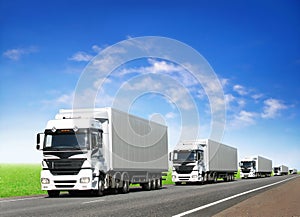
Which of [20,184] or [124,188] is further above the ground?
[124,188]

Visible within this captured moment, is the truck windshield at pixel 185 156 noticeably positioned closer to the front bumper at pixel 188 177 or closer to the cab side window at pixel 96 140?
the front bumper at pixel 188 177

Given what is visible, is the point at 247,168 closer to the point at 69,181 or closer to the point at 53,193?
the point at 53,193

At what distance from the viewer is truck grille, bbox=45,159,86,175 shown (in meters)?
20.5

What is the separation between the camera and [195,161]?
3697 centimetres

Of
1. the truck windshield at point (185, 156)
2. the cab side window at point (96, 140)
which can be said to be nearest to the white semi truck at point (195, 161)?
the truck windshield at point (185, 156)

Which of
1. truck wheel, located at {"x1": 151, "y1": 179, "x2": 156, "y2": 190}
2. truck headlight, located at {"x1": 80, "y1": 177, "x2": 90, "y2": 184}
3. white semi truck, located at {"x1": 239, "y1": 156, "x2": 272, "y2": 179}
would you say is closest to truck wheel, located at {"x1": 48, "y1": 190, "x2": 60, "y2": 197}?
truck headlight, located at {"x1": 80, "y1": 177, "x2": 90, "y2": 184}

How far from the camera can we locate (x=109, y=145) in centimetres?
2167

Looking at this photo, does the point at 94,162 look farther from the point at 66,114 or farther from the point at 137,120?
the point at 137,120

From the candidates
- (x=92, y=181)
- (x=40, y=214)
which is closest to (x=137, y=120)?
(x=92, y=181)

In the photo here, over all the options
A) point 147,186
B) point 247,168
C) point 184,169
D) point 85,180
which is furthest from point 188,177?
point 247,168

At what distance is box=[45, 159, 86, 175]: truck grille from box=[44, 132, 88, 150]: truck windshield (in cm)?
58

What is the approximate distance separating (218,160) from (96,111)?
24.8 meters

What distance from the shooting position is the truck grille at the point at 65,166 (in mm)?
20450

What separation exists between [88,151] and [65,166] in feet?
3.94
